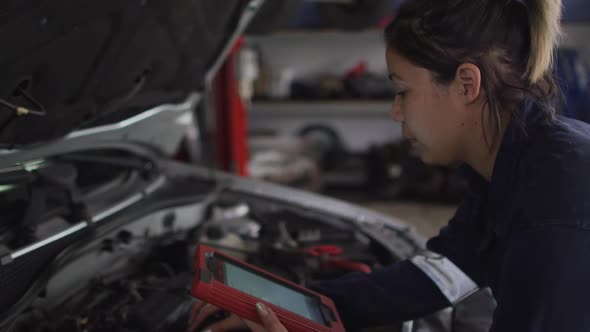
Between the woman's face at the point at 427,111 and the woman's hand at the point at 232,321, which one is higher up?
the woman's face at the point at 427,111

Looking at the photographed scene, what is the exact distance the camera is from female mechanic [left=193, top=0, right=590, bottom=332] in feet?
1.86

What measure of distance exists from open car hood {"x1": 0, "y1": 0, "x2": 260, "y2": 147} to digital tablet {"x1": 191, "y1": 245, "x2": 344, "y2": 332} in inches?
15.0

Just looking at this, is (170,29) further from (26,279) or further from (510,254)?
(510,254)

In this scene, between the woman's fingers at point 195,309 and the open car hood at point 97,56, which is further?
the woman's fingers at point 195,309

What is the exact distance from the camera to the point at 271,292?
2.43ft

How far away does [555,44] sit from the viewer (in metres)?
0.71

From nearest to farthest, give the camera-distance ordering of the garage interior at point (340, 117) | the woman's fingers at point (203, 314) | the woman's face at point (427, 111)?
the woman's face at point (427, 111), the woman's fingers at point (203, 314), the garage interior at point (340, 117)

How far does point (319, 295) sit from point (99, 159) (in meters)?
0.70

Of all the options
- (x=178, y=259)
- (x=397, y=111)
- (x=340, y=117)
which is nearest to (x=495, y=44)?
(x=397, y=111)

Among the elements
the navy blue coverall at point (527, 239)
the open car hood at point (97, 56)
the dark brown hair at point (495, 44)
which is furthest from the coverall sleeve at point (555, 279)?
the open car hood at point (97, 56)

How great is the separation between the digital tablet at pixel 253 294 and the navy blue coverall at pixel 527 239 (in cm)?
13

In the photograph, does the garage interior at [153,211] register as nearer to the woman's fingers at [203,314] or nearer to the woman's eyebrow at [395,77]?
the woman's fingers at [203,314]

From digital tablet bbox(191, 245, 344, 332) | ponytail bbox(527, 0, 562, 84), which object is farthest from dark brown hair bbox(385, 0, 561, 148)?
digital tablet bbox(191, 245, 344, 332)

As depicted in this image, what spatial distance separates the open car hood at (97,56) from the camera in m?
0.71
